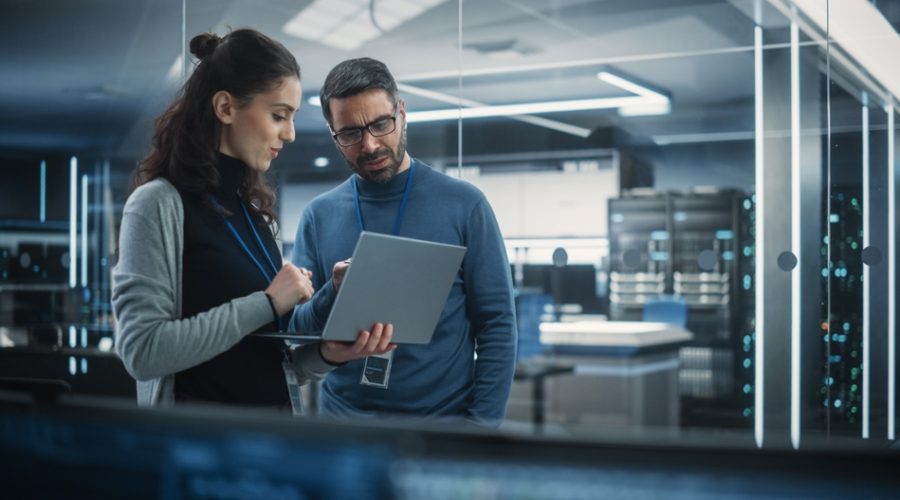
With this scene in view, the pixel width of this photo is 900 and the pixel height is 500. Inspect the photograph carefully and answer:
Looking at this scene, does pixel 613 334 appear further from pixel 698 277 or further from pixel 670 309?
pixel 698 277

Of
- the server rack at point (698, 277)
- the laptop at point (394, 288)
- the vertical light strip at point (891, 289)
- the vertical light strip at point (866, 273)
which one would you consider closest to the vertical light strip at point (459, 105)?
the server rack at point (698, 277)

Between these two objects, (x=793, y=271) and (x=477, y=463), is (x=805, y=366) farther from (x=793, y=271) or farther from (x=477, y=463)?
(x=477, y=463)

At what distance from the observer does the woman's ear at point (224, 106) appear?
1.76 meters

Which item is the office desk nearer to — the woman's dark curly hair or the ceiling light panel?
the ceiling light panel

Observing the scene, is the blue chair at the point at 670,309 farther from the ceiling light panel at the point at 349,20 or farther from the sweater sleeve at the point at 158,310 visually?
the sweater sleeve at the point at 158,310

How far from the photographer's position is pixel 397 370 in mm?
2170

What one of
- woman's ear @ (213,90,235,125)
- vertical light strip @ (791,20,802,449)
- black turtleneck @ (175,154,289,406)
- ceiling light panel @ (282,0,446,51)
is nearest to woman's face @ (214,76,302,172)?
woman's ear @ (213,90,235,125)

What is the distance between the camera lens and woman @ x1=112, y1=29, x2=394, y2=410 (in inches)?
62.1

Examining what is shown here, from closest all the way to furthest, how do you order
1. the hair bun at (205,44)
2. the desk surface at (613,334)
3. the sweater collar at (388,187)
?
the hair bun at (205,44)
the sweater collar at (388,187)
the desk surface at (613,334)

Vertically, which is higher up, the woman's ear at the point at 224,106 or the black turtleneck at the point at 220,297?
the woman's ear at the point at 224,106

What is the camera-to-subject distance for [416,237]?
7.34ft

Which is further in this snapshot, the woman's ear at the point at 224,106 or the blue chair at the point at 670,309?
the blue chair at the point at 670,309

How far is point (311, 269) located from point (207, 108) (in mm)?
639

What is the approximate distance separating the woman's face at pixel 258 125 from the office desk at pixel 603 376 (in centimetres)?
354
